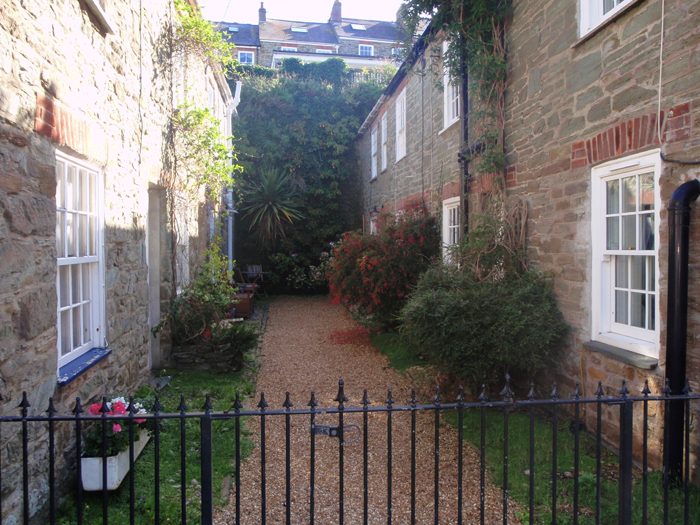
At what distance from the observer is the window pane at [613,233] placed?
4406mm

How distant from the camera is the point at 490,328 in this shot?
487cm

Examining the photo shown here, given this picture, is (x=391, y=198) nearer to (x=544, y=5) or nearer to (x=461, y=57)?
(x=461, y=57)

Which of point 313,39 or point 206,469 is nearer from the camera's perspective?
point 206,469

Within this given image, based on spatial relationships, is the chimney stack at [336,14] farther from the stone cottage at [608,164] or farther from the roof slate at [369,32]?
the stone cottage at [608,164]

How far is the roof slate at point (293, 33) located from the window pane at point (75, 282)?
24.6m

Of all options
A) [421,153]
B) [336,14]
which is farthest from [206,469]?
[336,14]

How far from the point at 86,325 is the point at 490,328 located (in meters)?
3.63

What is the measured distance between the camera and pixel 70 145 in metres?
3.61

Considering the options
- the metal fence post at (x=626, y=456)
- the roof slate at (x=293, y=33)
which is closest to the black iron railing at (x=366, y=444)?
the metal fence post at (x=626, y=456)

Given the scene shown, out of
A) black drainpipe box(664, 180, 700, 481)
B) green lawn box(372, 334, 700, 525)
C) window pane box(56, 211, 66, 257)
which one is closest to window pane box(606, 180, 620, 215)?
black drainpipe box(664, 180, 700, 481)

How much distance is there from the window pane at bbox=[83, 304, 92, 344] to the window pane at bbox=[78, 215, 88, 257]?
0.47 m

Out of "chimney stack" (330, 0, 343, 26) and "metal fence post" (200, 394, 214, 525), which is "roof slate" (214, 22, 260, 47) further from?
"metal fence post" (200, 394, 214, 525)

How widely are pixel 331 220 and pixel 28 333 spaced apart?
12.8 metres

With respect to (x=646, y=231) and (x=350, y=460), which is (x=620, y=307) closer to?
(x=646, y=231)
